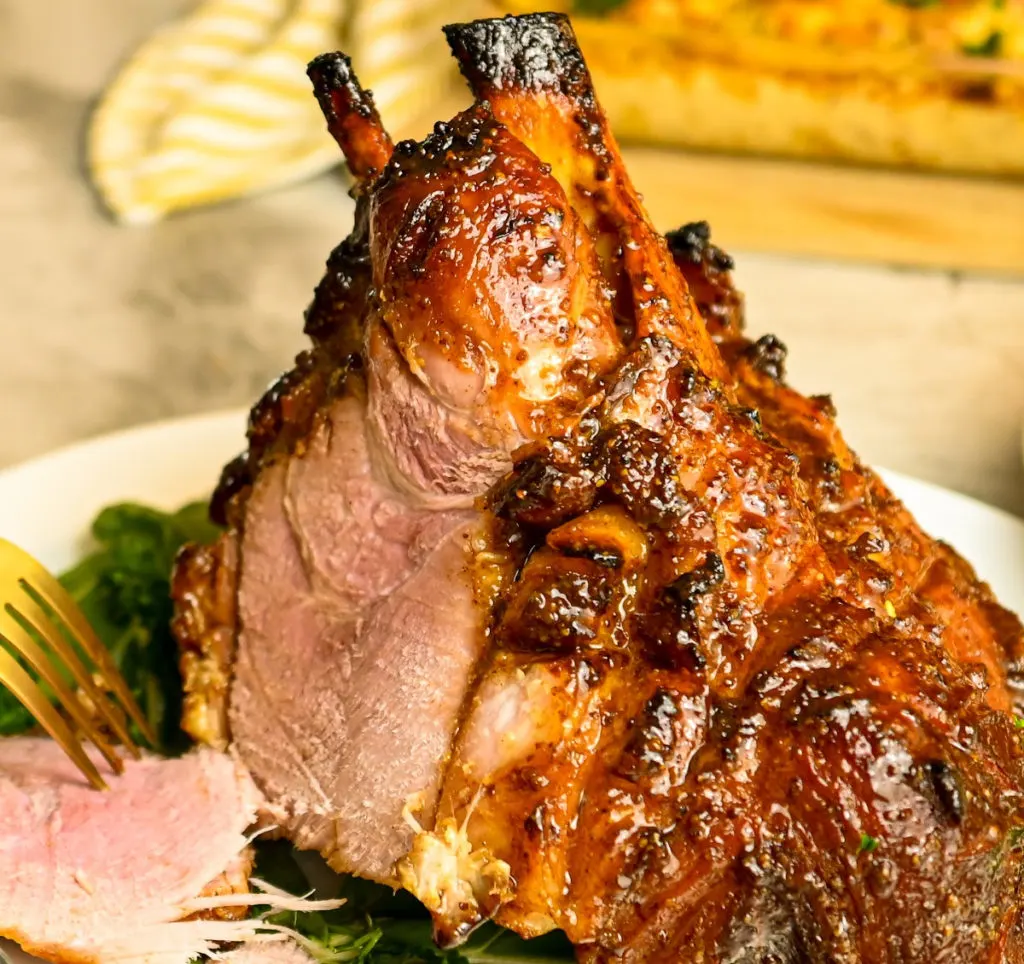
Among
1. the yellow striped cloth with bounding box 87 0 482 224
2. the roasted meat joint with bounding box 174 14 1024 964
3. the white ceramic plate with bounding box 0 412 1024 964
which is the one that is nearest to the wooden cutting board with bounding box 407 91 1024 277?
the yellow striped cloth with bounding box 87 0 482 224

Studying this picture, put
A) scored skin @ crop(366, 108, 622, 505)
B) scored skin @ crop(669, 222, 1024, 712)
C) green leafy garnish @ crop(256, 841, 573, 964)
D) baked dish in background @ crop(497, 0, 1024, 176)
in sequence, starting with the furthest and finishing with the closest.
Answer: baked dish in background @ crop(497, 0, 1024, 176) → green leafy garnish @ crop(256, 841, 573, 964) → scored skin @ crop(669, 222, 1024, 712) → scored skin @ crop(366, 108, 622, 505)

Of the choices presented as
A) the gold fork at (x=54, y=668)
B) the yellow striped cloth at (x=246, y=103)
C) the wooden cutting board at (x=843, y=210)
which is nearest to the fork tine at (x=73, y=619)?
the gold fork at (x=54, y=668)

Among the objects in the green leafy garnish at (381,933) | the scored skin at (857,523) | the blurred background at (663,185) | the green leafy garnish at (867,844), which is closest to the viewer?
the green leafy garnish at (867,844)

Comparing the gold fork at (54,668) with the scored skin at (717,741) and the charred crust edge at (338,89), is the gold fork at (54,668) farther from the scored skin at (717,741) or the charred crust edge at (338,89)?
the charred crust edge at (338,89)

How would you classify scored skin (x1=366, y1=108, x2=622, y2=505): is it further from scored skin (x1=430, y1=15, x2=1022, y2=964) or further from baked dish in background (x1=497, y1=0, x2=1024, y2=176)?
baked dish in background (x1=497, y1=0, x2=1024, y2=176)

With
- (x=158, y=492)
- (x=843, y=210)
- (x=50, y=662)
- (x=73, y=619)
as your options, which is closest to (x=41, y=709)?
(x=50, y=662)

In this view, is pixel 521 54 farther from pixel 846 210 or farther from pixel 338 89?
pixel 846 210

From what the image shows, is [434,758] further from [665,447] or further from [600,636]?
[665,447]
